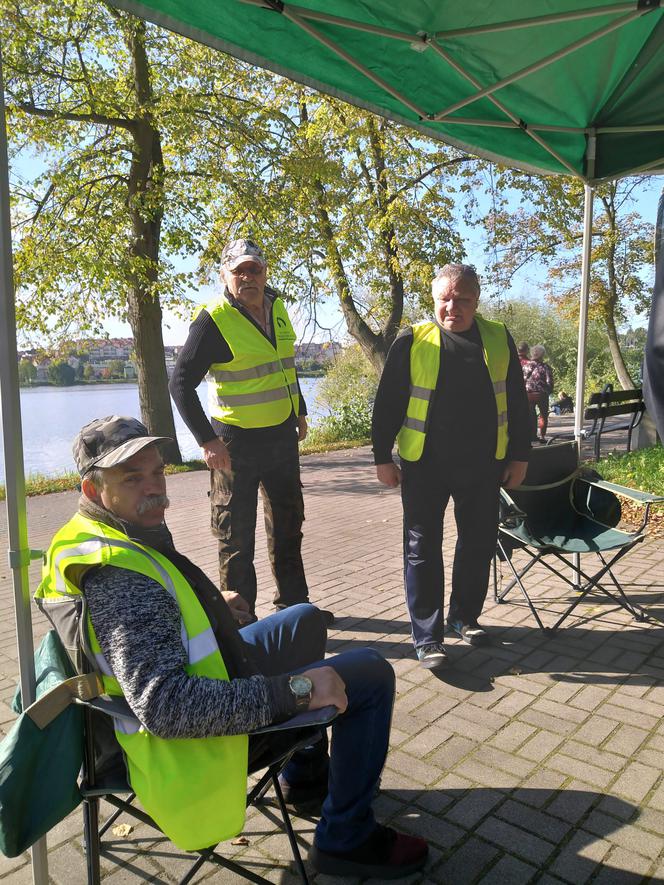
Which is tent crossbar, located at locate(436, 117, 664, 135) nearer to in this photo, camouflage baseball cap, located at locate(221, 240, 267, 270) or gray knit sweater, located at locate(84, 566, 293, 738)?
camouflage baseball cap, located at locate(221, 240, 267, 270)

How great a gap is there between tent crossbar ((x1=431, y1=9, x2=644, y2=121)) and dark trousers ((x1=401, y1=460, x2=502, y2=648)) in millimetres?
2219

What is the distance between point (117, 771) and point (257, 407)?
228cm

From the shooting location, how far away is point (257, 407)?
3918 mm

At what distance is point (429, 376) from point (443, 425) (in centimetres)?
27

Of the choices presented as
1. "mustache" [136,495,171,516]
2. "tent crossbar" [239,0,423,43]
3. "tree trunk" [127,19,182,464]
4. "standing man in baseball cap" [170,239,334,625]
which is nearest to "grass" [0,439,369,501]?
"tree trunk" [127,19,182,464]

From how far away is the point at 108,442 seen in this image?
203cm

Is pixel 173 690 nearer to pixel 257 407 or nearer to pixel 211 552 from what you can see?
pixel 257 407

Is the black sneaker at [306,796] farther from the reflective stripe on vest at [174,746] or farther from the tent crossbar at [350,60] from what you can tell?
the tent crossbar at [350,60]

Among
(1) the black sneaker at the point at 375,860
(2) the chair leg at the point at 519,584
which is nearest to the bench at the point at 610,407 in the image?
(2) the chair leg at the point at 519,584

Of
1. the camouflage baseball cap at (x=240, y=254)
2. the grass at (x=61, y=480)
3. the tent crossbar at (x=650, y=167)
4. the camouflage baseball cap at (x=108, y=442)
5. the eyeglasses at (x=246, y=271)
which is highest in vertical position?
the tent crossbar at (x=650, y=167)

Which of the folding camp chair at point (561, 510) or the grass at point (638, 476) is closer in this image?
the folding camp chair at point (561, 510)

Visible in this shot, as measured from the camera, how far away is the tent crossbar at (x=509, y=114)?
3812 millimetres

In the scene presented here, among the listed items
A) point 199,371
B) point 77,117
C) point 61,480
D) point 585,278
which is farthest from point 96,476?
Answer: point 77,117

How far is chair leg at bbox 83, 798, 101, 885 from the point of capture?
192 centimetres
